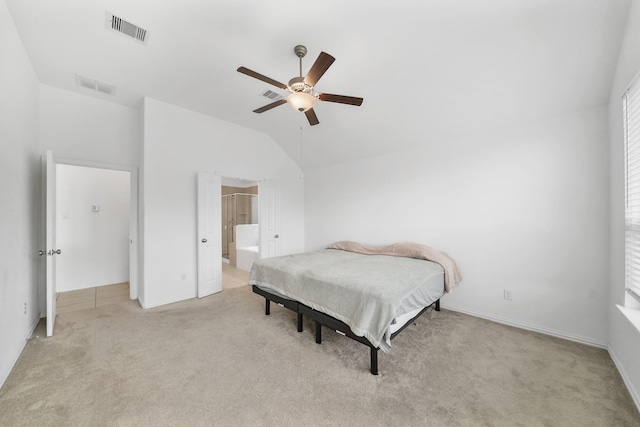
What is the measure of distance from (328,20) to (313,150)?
2.73 m

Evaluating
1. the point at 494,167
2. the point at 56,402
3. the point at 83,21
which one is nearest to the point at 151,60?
the point at 83,21

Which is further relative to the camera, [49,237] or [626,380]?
[49,237]

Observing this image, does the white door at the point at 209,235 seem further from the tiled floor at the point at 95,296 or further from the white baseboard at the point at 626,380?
the white baseboard at the point at 626,380

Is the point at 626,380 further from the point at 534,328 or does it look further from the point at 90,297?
the point at 90,297

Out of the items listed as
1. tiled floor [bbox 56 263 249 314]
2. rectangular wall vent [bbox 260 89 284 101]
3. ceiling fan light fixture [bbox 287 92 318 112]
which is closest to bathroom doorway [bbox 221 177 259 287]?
tiled floor [bbox 56 263 249 314]

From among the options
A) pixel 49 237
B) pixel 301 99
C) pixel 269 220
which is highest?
pixel 301 99

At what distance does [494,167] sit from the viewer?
3029 mm

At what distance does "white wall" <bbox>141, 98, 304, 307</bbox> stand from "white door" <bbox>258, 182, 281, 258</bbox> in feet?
1.99

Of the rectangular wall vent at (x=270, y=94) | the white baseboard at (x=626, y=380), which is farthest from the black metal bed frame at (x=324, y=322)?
the rectangular wall vent at (x=270, y=94)

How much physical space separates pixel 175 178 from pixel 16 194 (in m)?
1.62

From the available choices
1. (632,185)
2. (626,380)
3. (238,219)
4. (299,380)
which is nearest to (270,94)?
(299,380)

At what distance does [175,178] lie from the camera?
3.67 metres

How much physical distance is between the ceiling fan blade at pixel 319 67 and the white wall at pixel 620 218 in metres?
2.00

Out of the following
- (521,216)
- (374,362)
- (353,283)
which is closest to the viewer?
(374,362)
